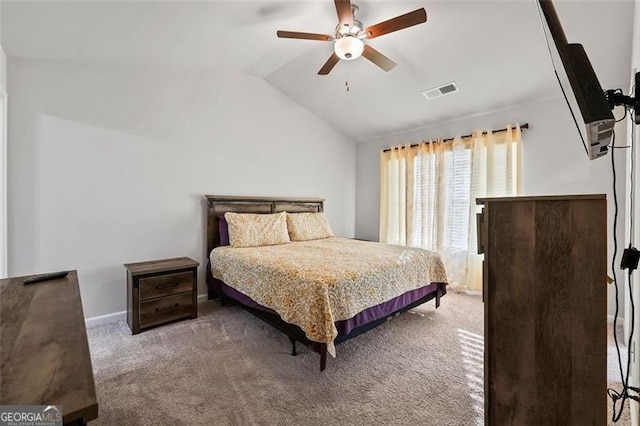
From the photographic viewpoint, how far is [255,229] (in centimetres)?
337

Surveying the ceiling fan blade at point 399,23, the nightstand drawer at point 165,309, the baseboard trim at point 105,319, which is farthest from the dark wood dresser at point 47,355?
the ceiling fan blade at point 399,23

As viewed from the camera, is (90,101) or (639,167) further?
(90,101)

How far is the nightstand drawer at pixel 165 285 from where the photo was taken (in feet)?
8.48

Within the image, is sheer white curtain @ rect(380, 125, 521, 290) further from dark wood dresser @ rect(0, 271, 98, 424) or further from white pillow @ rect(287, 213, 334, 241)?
dark wood dresser @ rect(0, 271, 98, 424)

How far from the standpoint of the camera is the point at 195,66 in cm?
321

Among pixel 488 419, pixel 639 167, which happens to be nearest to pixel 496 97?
pixel 639 167

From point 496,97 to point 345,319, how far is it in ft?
10.1

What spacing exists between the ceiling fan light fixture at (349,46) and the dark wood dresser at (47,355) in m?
2.38

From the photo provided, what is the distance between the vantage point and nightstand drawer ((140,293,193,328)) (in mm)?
2584

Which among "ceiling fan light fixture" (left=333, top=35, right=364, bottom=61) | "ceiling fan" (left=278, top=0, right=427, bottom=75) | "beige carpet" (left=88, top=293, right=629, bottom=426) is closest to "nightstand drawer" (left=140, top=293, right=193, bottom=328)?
"beige carpet" (left=88, top=293, right=629, bottom=426)

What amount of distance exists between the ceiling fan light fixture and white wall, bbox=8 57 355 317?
1.88 metres

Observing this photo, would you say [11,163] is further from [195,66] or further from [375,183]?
[375,183]

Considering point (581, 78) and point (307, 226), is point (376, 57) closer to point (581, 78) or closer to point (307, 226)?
point (581, 78)

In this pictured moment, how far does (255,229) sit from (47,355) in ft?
8.45
